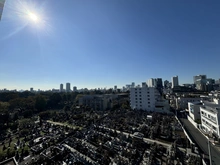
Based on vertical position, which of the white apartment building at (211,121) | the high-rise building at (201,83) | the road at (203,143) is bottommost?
the road at (203,143)

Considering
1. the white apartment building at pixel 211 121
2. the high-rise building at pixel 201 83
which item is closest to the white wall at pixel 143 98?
the white apartment building at pixel 211 121

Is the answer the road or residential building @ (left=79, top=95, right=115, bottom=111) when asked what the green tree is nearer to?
residential building @ (left=79, top=95, right=115, bottom=111)

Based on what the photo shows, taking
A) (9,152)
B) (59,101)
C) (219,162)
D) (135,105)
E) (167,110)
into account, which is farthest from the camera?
(59,101)

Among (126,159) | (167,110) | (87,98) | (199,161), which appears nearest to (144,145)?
(126,159)

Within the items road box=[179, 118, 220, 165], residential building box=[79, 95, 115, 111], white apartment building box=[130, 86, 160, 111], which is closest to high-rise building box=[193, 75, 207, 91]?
white apartment building box=[130, 86, 160, 111]

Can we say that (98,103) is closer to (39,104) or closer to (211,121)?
(39,104)

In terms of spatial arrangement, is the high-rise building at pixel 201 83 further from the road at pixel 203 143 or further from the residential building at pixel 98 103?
the road at pixel 203 143

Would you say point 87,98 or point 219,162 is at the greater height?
point 87,98

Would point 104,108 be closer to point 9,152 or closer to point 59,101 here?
point 59,101

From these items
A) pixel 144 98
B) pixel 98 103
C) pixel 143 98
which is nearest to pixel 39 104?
pixel 98 103
